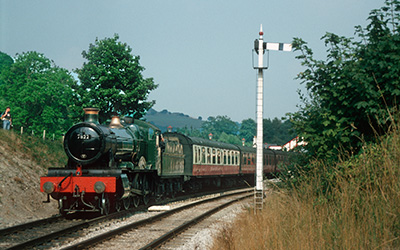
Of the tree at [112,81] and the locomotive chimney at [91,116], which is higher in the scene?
the tree at [112,81]

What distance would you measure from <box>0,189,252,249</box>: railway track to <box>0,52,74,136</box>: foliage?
41888 millimetres

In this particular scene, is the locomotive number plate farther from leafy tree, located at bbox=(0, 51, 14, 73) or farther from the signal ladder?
leafy tree, located at bbox=(0, 51, 14, 73)

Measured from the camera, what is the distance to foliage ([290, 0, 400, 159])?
30.5ft

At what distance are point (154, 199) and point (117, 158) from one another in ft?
A: 18.8

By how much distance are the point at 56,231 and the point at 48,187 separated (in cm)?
294

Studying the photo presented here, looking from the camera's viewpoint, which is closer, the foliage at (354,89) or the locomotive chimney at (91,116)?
the foliage at (354,89)

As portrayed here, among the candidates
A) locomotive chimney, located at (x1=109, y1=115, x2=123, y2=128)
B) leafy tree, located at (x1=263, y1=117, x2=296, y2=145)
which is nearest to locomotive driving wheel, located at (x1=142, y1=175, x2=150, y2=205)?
locomotive chimney, located at (x1=109, y1=115, x2=123, y2=128)

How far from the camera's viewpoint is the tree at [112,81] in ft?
119

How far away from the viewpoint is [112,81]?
3719 centimetres

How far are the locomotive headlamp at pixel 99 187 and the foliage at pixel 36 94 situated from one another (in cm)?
4183

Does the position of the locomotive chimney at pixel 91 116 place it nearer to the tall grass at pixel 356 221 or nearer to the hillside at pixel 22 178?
the hillside at pixel 22 178

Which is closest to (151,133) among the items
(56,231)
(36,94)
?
(56,231)

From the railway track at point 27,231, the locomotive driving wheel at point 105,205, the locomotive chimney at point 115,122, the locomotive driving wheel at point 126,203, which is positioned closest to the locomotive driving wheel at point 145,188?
the locomotive driving wheel at point 126,203

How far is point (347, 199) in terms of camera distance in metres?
6.68
